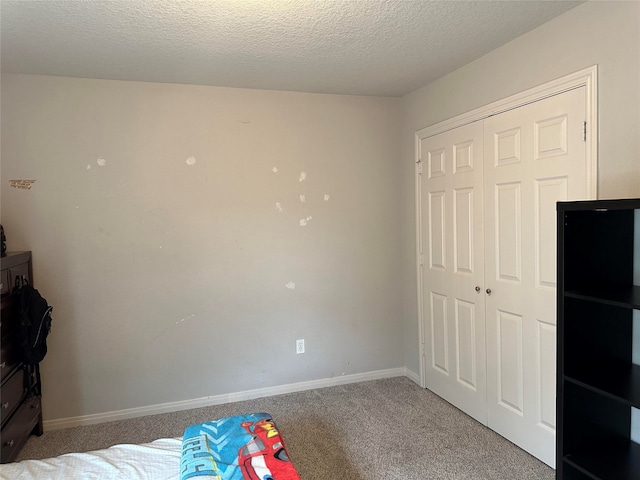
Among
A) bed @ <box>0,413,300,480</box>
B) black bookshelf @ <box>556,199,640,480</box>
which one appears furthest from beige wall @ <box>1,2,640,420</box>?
bed @ <box>0,413,300,480</box>

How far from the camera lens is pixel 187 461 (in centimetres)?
150

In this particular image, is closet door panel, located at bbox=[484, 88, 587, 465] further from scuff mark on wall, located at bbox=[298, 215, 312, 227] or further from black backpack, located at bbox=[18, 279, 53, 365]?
black backpack, located at bbox=[18, 279, 53, 365]

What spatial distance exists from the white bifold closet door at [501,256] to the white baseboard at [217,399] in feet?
1.77

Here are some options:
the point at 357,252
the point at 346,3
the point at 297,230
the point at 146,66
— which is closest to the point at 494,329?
the point at 357,252

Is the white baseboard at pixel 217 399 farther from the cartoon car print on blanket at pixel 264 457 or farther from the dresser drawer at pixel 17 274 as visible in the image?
the cartoon car print on blanket at pixel 264 457

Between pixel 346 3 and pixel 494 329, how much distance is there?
2048mm

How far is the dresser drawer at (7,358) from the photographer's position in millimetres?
2254

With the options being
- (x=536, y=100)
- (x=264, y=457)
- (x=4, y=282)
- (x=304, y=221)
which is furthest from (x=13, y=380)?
(x=536, y=100)

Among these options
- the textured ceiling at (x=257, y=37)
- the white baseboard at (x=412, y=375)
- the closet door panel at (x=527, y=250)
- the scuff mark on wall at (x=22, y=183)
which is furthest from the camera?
the white baseboard at (x=412, y=375)

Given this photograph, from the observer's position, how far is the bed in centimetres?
146

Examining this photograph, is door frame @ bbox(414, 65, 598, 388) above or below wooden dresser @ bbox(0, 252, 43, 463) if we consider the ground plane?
above

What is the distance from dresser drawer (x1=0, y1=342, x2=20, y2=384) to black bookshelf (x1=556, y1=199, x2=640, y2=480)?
2.79 meters

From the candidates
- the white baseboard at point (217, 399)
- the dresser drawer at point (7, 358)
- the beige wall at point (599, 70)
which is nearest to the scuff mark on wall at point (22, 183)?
the dresser drawer at point (7, 358)

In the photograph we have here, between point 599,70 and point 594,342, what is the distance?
1238mm
